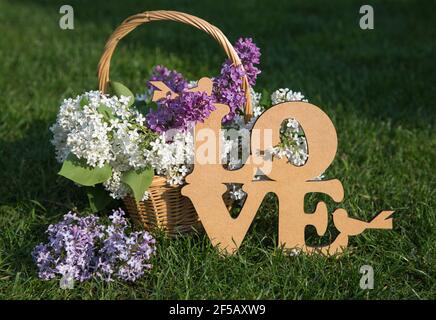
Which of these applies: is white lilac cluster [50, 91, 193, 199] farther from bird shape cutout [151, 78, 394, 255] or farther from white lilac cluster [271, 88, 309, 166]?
white lilac cluster [271, 88, 309, 166]

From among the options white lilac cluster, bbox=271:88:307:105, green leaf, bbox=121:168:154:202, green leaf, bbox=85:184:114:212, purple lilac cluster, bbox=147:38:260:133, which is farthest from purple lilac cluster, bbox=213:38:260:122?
green leaf, bbox=85:184:114:212

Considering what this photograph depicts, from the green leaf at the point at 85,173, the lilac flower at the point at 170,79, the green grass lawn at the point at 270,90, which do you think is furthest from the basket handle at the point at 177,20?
the green grass lawn at the point at 270,90

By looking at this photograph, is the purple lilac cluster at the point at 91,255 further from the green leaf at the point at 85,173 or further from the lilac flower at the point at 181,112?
the lilac flower at the point at 181,112

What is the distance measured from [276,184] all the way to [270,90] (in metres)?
1.65

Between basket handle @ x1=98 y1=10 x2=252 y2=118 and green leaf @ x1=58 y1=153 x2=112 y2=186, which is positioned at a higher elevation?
basket handle @ x1=98 y1=10 x2=252 y2=118

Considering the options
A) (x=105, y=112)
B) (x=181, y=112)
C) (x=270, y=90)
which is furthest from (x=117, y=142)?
(x=270, y=90)

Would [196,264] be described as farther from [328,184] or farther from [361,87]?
[361,87]

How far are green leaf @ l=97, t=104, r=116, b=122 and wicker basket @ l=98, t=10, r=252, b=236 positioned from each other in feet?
0.54

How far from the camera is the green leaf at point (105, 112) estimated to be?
2.06 metres

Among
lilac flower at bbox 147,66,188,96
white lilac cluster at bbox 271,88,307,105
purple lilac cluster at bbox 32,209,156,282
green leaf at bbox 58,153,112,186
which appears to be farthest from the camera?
lilac flower at bbox 147,66,188,96

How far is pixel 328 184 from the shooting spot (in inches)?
80.9

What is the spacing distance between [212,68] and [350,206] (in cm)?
187

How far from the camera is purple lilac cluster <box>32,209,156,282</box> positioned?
1.92 m
